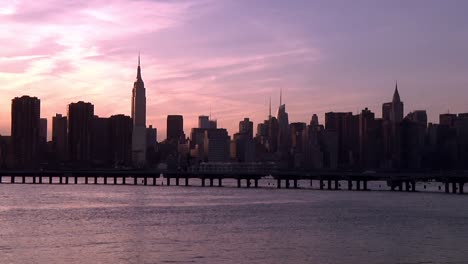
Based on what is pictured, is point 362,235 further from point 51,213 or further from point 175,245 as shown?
point 51,213

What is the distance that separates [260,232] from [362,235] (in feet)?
28.7

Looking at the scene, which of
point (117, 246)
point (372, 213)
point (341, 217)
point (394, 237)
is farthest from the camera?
point (372, 213)

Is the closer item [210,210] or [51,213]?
[51,213]

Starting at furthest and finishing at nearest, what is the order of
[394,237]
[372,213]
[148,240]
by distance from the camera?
1. [372,213]
2. [394,237]
3. [148,240]

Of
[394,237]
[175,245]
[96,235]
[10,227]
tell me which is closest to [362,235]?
[394,237]

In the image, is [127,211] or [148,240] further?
[127,211]

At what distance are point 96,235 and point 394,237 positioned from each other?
24.7m

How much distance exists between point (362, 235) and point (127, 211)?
41.6 metres

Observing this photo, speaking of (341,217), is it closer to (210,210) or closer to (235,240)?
(210,210)

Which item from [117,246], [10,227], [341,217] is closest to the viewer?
[117,246]

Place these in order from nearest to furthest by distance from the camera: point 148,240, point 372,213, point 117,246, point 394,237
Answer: point 117,246, point 148,240, point 394,237, point 372,213

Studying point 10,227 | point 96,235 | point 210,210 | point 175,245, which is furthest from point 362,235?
point 210,210

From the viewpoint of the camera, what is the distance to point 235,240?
63.8 m

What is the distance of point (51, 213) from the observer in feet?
321
